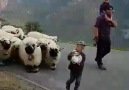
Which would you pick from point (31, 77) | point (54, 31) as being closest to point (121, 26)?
point (54, 31)

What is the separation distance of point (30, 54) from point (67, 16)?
282 inches

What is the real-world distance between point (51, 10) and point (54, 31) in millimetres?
951

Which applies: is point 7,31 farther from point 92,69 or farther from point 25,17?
point 25,17

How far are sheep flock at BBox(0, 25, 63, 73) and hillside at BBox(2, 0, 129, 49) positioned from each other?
4704 millimetres

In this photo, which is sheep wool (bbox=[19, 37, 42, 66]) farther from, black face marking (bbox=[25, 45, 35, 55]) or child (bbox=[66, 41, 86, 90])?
child (bbox=[66, 41, 86, 90])

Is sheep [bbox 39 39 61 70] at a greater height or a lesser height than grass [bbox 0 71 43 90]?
greater

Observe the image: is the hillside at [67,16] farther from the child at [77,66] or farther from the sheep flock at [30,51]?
the child at [77,66]

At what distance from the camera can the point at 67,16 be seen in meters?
17.9

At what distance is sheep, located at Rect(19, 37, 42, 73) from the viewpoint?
10820 mm

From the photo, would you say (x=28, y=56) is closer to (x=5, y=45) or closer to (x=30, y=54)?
(x=30, y=54)

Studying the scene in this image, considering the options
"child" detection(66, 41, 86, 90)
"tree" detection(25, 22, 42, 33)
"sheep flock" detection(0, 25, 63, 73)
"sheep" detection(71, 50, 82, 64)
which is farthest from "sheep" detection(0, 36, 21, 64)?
"tree" detection(25, 22, 42, 33)

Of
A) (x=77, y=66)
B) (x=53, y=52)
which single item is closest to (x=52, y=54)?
(x=53, y=52)

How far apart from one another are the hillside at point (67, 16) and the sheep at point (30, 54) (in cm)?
495

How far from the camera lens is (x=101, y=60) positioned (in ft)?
38.0
